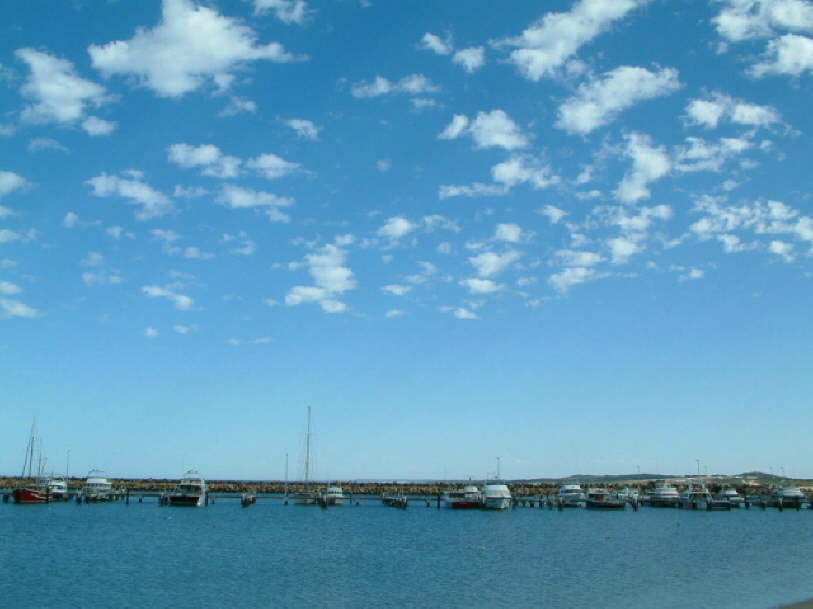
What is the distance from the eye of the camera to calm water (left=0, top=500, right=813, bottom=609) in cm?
3975

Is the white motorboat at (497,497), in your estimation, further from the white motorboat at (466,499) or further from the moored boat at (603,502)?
the moored boat at (603,502)

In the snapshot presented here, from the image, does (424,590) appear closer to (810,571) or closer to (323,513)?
(810,571)

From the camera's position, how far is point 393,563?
53.8m

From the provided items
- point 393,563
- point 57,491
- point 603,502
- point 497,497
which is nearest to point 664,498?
point 603,502

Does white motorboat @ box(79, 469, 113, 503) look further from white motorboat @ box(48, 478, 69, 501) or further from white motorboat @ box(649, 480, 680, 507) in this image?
white motorboat @ box(649, 480, 680, 507)

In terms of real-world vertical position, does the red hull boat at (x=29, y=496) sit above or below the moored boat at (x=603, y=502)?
above

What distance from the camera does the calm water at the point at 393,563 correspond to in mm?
39750

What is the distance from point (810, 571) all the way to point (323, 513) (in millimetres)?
72699

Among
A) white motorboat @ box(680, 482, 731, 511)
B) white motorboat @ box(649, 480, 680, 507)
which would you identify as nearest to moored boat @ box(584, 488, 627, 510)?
white motorboat @ box(680, 482, 731, 511)

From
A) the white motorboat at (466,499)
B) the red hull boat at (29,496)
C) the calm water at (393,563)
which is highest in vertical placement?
the red hull boat at (29,496)

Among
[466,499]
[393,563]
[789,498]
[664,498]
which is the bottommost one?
[393,563]

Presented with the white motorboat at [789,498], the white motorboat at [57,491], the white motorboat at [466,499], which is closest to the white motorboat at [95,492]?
the white motorboat at [57,491]

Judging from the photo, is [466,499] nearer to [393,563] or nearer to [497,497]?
[497,497]

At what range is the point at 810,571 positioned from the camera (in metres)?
50.6
